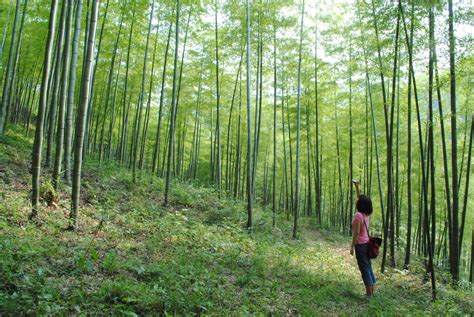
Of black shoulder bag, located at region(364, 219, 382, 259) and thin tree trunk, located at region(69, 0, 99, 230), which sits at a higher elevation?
thin tree trunk, located at region(69, 0, 99, 230)

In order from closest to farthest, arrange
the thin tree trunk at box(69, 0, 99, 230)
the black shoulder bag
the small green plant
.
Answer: the thin tree trunk at box(69, 0, 99, 230), the black shoulder bag, the small green plant

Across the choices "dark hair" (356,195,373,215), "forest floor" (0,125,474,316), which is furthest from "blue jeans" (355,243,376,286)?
"dark hair" (356,195,373,215)

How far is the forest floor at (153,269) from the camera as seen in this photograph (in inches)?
120

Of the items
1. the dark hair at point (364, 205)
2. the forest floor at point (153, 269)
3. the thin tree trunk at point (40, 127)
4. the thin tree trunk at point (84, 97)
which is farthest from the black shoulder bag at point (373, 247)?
the thin tree trunk at point (40, 127)

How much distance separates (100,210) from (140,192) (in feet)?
10.7

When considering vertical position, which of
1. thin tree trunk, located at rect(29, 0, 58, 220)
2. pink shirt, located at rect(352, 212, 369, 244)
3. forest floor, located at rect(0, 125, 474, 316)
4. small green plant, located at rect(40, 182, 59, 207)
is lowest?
forest floor, located at rect(0, 125, 474, 316)

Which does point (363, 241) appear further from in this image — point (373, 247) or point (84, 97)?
point (84, 97)

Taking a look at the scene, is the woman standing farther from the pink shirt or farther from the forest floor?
the forest floor

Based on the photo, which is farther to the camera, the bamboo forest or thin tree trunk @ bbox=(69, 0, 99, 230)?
thin tree trunk @ bbox=(69, 0, 99, 230)

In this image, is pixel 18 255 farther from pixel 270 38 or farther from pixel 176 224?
pixel 270 38

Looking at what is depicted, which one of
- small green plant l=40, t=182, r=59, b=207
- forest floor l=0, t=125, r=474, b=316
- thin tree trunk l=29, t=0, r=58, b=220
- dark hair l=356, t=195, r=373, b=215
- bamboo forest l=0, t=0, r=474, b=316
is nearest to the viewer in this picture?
forest floor l=0, t=125, r=474, b=316

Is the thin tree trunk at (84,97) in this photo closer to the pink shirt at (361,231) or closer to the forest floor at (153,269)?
the forest floor at (153,269)

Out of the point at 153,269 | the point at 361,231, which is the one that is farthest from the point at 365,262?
the point at 153,269

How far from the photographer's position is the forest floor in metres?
3.04
